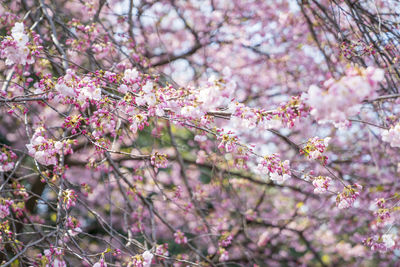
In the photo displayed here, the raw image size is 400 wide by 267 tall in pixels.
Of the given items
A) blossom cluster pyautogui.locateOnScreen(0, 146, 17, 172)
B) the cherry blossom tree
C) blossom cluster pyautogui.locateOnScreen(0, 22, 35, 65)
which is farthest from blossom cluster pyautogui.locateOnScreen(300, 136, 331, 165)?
blossom cluster pyautogui.locateOnScreen(0, 146, 17, 172)

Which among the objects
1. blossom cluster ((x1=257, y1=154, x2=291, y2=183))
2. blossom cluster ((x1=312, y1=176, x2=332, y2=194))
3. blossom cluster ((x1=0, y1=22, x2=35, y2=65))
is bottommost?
blossom cluster ((x1=312, y1=176, x2=332, y2=194))

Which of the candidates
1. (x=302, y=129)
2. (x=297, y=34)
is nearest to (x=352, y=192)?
(x=302, y=129)

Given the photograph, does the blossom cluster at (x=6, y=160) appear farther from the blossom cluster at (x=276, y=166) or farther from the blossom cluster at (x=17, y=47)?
the blossom cluster at (x=276, y=166)

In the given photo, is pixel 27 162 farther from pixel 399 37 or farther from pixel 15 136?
pixel 399 37

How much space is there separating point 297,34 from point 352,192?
430 centimetres

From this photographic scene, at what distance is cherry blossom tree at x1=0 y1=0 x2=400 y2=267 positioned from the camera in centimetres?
197

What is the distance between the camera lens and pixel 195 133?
145 inches

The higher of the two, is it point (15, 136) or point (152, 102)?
point (15, 136)

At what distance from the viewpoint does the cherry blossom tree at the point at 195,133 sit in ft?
6.46

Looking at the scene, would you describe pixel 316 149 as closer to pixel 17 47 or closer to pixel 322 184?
pixel 322 184

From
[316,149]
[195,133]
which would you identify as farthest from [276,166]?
[195,133]

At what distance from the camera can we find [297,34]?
5.85 m

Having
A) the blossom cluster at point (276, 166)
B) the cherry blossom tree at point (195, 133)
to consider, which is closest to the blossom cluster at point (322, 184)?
the cherry blossom tree at point (195, 133)

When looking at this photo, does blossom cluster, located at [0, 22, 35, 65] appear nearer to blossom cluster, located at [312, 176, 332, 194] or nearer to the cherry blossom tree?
the cherry blossom tree
